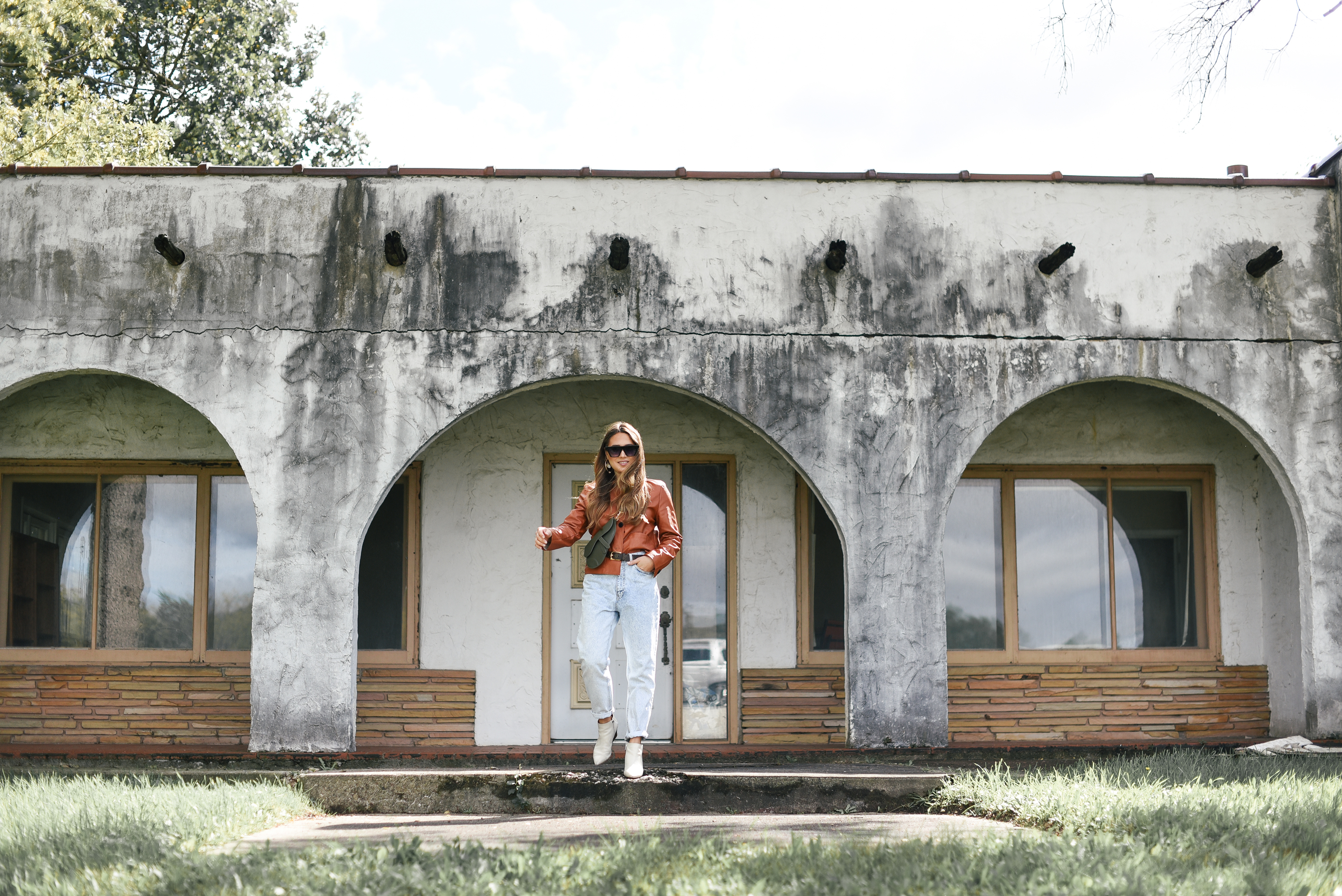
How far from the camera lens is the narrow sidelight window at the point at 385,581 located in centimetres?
841

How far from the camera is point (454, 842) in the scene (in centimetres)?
428

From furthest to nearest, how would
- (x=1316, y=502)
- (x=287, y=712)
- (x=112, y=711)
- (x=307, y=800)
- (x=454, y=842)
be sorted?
(x=112, y=711) → (x=1316, y=502) → (x=287, y=712) → (x=307, y=800) → (x=454, y=842)

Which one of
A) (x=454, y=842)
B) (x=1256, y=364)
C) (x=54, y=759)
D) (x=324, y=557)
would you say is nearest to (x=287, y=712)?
(x=324, y=557)

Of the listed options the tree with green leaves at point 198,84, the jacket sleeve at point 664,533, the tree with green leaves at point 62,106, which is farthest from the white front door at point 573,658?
the tree with green leaves at point 198,84

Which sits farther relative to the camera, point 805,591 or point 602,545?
point 805,591

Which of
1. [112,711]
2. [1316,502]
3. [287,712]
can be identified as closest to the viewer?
[287,712]

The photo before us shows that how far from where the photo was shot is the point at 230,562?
8.48m

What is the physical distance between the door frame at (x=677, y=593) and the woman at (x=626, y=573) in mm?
2768

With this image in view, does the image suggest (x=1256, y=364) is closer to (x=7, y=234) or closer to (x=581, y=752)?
(x=581, y=752)

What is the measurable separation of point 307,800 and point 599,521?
1.95 metres

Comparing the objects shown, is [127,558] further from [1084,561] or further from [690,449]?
[1084,561]

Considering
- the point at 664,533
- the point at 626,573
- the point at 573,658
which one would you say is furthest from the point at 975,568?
the point at 626,573

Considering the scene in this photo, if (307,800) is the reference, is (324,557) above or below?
above

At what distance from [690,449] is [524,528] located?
1346mm
